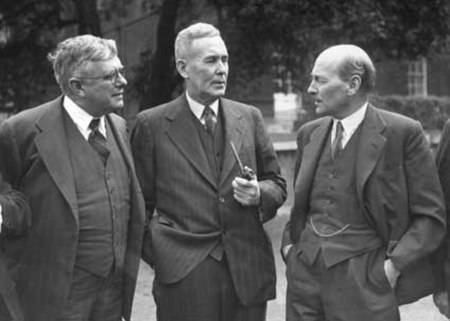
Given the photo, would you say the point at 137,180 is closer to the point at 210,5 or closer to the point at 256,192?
the point at 256,192

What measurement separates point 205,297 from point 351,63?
1.41 meters

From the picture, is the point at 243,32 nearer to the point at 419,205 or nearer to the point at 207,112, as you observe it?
the point at 207,112

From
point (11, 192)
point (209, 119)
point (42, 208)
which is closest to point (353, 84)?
point (209, 119)

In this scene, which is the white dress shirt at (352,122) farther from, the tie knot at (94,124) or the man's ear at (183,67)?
the tie knot at (94,124)

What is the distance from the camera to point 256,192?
13.9ft

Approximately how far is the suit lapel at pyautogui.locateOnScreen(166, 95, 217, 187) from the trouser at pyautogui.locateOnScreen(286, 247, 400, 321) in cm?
75

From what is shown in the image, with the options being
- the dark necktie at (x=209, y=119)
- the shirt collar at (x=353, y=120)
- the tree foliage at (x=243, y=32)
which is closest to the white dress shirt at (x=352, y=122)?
the shirt collar at (x=353, y=120)

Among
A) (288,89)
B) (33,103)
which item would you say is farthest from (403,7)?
(33,103)

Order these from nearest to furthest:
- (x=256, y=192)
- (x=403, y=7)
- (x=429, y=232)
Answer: (x=429, y=232), (x=256, y=192), (x=403, y=7)

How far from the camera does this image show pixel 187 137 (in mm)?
4453

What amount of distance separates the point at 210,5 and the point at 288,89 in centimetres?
→ 184

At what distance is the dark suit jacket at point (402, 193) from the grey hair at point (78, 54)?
1.36 m

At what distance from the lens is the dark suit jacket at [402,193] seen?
3.97m

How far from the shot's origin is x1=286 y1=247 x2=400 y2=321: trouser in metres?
4.00
